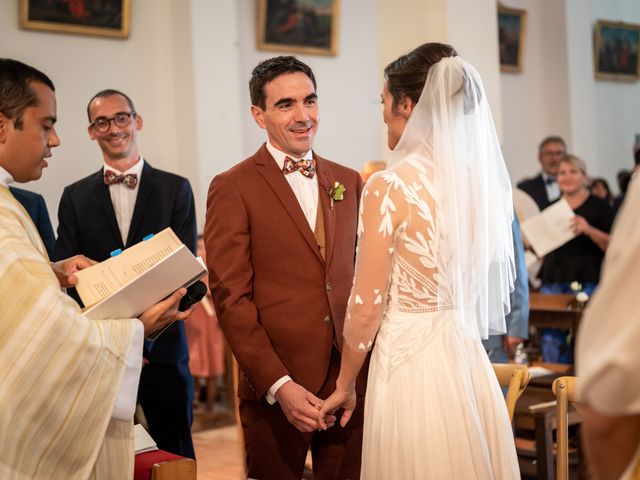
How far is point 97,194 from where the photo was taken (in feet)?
12.8

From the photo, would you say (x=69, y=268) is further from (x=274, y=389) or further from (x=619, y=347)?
(x=619, y=347)

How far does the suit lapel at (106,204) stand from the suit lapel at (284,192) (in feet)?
3.49

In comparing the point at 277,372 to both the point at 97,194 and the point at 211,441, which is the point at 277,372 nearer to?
the point at 97,194

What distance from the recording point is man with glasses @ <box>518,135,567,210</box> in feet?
26.3

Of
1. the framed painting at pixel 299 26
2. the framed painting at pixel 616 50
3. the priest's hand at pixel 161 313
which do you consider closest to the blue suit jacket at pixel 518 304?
the priest's hand at pixel 161 313

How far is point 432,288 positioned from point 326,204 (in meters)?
0.64

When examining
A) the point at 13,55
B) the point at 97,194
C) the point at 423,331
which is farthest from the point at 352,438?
the point at 13,55

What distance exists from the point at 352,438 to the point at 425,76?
4.13 ft

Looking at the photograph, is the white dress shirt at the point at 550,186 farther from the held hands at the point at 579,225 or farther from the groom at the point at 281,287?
the groom at the point at 281,287

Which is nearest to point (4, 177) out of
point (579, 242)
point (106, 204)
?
point (106, 204)

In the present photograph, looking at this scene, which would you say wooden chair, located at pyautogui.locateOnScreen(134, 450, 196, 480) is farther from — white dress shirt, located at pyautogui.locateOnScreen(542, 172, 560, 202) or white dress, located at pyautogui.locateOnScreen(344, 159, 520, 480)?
white dress shirt, located at pyautogui.locateOnScreen(542, 172, 560, 202)

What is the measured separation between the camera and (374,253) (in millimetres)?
2488

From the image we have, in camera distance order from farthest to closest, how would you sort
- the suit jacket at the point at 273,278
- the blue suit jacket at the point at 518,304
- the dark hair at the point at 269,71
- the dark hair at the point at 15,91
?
1. the blue suit jacket at the point at 518,304
2. the dark hair at the point at 269,71
3. the suit jacket at the point at 273,278
4. the dark hair at the point at 15,91

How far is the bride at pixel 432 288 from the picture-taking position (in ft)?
8.11
